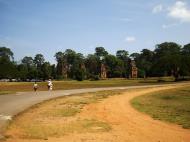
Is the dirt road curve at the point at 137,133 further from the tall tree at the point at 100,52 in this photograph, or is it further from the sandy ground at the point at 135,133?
the tall tree at the point at 100,52

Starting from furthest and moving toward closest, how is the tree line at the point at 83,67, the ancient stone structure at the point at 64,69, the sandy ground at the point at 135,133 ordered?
the ancient stone structure at the point at 64,69, the tree line at the point at 83,67, the sandy ground at the point at 135,133

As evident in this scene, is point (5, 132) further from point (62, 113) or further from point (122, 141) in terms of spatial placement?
point (62, 113)

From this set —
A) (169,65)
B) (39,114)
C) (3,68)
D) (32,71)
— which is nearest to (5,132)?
(39,114)

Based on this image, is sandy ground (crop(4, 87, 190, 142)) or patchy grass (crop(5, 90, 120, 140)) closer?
sandy ground (crop(4, 87, 190, 142))

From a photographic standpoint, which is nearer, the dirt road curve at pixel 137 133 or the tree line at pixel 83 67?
the dirt road curve at pixel 137 133

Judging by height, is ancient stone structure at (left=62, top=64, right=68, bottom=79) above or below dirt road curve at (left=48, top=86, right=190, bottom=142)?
above

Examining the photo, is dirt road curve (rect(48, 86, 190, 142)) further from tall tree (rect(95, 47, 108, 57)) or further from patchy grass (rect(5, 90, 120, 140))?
tall tree (rect(95, 47, 108, 57))

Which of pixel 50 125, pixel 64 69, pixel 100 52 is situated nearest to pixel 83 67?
pixel 64 69

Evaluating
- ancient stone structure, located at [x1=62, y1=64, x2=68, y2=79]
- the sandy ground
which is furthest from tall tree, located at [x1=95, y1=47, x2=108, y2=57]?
the sandy ground

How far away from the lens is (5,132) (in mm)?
13539

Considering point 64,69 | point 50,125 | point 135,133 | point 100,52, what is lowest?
point 135,133

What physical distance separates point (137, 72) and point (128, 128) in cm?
13599

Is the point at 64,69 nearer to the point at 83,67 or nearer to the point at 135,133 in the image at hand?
the point at 83,67

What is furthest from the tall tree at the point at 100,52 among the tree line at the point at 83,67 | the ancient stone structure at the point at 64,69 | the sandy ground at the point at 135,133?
the sandy ground at the point at 135,133
